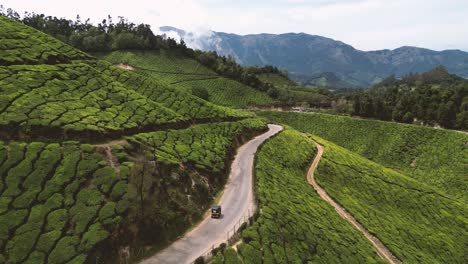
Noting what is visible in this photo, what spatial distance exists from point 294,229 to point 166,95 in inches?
1532

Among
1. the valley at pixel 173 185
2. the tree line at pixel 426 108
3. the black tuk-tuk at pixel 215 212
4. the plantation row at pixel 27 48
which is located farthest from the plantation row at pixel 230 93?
the black tuk-tuk at pixel 215 212

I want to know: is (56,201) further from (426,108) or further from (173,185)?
(426,108)

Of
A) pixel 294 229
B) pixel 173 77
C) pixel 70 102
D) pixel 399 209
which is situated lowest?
pixel 399 209

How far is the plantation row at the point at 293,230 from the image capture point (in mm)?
30453

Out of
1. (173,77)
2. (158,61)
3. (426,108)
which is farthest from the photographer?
(158,61)

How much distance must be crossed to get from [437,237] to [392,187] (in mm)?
13746

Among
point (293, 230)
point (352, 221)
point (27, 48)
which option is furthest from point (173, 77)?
point (293, 230)

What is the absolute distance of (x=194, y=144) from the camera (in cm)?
4884

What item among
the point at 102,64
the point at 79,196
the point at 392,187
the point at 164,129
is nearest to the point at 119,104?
the point at 164,129

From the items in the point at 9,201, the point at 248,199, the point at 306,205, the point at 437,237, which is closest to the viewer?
the point at 9,201

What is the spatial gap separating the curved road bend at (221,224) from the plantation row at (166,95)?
1391cm

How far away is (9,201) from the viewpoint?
26.7m

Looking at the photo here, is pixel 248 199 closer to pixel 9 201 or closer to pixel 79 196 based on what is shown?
pixel 79 196

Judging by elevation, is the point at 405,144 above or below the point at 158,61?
below
